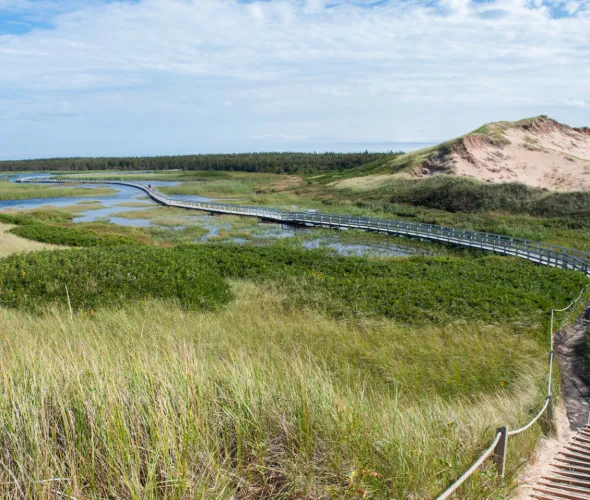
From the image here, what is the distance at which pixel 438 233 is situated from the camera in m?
34.6

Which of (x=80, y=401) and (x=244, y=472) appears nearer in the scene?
(x=244, y=472)

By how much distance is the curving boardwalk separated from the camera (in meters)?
24.2

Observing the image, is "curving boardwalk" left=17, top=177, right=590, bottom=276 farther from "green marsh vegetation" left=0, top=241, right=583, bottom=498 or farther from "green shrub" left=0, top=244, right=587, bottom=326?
"green marsh vegetation" left=0, top=241, right=583, bottom=498

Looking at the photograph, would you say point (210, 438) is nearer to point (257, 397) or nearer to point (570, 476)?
point (257, 397)

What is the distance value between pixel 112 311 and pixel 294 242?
24012 millimetres

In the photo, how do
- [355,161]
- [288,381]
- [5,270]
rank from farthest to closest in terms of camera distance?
[355,161] → [5,270] → [288,381]

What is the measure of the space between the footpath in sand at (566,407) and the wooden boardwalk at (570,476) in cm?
6

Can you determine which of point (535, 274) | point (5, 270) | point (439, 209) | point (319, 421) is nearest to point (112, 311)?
point (5, 270)

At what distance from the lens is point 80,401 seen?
393 centimetres

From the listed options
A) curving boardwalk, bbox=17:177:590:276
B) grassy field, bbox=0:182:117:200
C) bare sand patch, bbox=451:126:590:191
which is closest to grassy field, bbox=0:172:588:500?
curving boardwalk, bbox=17:177:590:276

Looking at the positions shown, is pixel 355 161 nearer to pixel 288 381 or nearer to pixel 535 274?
pixel 535 274

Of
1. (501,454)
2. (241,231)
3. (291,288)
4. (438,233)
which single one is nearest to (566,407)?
(501,454)

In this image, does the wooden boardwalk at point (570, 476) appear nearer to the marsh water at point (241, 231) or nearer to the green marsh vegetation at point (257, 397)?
the green marsh vegetation at point (257, 397)

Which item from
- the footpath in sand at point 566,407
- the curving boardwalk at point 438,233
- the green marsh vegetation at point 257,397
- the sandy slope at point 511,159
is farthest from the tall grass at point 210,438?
the sandy slope at point 511,159
